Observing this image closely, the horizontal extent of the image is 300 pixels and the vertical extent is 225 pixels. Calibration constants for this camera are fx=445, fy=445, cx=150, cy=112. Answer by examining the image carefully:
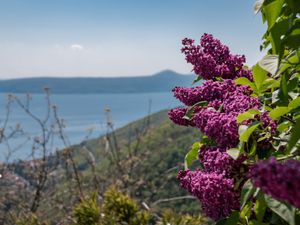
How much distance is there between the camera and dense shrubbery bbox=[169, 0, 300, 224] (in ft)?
4.14

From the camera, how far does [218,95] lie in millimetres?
1925

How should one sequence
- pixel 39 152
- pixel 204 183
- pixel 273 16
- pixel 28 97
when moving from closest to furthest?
1. pixel 273 16
2. pixel 204 183
3. pixel 28 97
4. pixel 39 152

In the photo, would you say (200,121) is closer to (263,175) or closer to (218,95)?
(218,95)

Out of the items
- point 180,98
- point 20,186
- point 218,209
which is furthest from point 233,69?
point 20,186

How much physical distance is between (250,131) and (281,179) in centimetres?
71

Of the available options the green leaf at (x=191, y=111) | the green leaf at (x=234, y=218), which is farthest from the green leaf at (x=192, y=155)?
the green leaf at (x=234, y=218)

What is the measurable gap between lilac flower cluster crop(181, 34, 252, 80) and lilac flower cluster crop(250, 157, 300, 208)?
4.61 feet

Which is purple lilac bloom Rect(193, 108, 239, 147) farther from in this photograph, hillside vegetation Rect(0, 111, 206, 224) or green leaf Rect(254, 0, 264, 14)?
hillside vegetation Rect(0, 111, 206, 224)

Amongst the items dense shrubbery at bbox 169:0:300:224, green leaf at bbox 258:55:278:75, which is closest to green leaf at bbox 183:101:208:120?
dense shrubbery at bbox 169:0:300:224

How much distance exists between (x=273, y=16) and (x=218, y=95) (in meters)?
0.64

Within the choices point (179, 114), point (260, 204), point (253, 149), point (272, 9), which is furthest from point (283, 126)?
point (179, 114)

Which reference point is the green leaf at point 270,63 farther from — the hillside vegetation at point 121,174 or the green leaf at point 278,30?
the hillside vegetation at point 121,174

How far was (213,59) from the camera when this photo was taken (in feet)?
6.88

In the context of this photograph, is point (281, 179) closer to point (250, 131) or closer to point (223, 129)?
point (250, 131)
